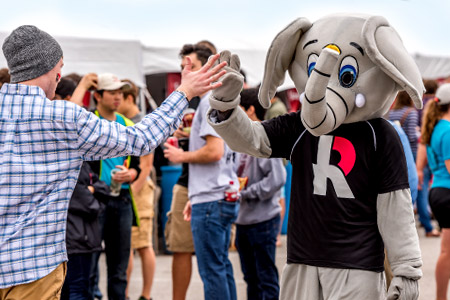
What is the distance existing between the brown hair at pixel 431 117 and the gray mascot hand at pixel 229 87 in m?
2.99

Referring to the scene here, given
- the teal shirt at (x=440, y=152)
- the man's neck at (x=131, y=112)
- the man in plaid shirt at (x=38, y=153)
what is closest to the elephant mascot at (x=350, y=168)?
the man in plaid shirt at (x=38, y=153)

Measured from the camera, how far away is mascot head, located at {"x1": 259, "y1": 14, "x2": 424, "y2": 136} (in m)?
3.13

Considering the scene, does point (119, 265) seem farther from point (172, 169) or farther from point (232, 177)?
point (172, 169)

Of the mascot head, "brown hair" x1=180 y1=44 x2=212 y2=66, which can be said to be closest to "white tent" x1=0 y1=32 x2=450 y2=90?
"brown hair" x1=180 y1=44 x2=212 y2=66

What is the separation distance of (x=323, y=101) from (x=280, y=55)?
20.4 inches

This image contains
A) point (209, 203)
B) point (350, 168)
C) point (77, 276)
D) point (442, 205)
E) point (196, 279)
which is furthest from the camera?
point (196, 279)

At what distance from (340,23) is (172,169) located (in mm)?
5622

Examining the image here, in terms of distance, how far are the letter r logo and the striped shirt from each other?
3.09 feet

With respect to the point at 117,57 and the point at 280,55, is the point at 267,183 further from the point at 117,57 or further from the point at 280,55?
the point at 117,57

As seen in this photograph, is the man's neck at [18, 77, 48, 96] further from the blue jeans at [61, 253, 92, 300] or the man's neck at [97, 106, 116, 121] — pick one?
the man's neck at [97, 106, 116, 121]

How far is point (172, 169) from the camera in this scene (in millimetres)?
8742

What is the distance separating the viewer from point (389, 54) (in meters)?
3.18

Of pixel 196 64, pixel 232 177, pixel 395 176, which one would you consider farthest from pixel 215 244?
pixel 395 176

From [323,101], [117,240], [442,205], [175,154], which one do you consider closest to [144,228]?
[117,240]
